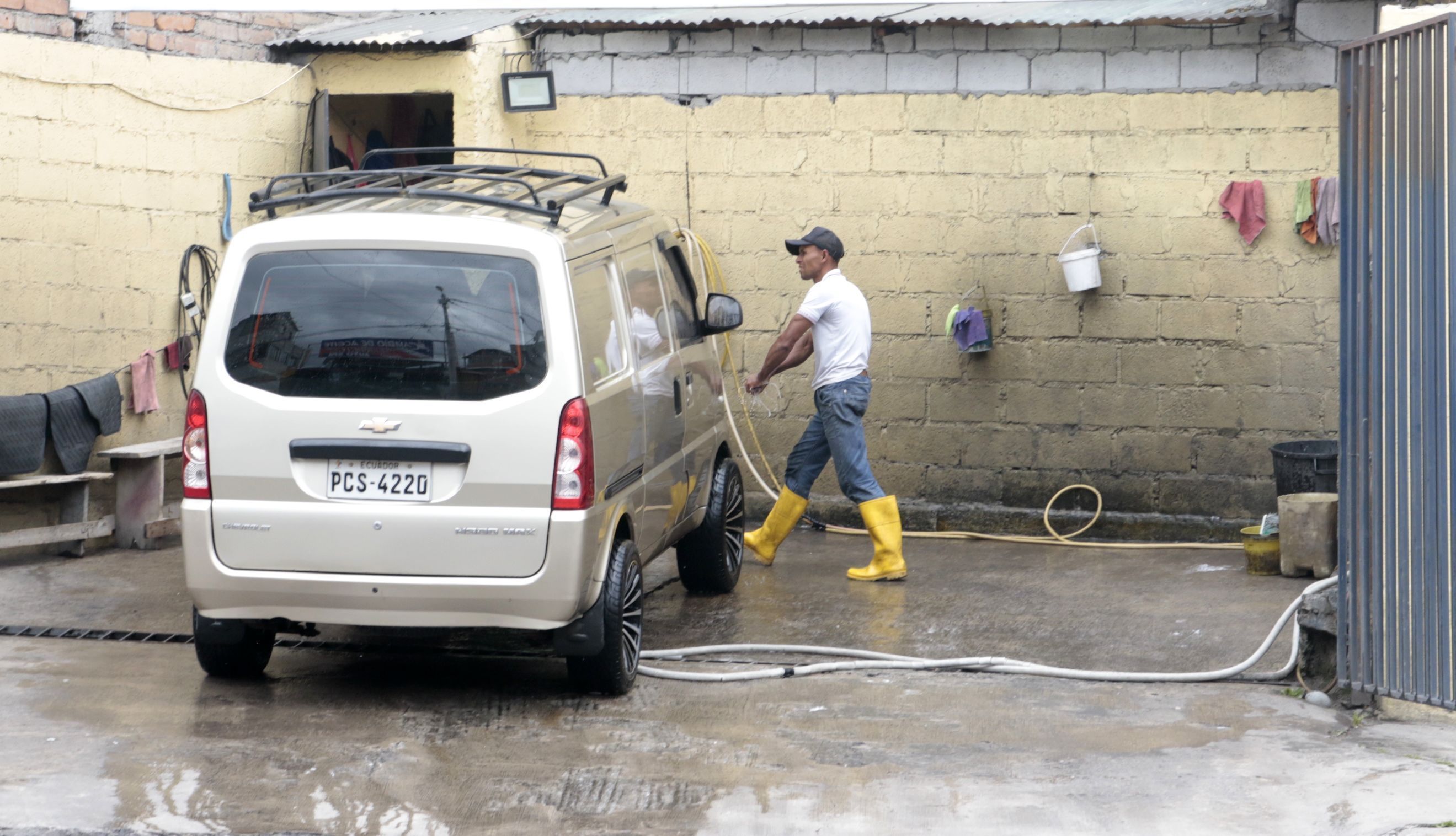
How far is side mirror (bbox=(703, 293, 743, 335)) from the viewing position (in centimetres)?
755

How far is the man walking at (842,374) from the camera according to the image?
27.4ft

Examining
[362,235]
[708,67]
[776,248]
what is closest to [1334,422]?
[776,248]

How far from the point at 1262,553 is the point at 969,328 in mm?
2252

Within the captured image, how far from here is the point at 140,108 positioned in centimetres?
920

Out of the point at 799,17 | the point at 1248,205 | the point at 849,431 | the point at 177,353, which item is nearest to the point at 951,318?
the point at 849,431

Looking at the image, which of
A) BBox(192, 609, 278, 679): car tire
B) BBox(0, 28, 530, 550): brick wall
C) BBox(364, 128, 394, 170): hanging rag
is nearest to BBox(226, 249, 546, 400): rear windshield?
BBox(192, 609, 278, 679): car tire

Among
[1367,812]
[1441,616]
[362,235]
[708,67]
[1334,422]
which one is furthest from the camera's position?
[708,67]

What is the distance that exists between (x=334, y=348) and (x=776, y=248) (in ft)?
16.1

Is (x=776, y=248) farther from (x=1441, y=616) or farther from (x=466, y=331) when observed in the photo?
(x=1441, y=616)

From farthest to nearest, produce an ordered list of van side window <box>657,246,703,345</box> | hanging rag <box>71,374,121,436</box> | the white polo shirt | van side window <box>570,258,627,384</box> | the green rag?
1. the green rag
2. hanging rag <box>71,374,121,436</box>
3. the white polo shirt
4. van side window <box>657,246,703,345</box>
5. van side window <box>570,258,627,384</box>

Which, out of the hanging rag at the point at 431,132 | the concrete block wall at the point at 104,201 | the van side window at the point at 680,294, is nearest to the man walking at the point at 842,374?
the van side window at the point at 680,294

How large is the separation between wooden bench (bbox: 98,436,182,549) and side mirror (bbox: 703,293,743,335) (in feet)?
11.9

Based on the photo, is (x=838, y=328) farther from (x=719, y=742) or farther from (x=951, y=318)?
(x=719, y=742)

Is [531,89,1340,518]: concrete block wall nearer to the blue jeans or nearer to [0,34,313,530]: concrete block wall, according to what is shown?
the blue jeans
